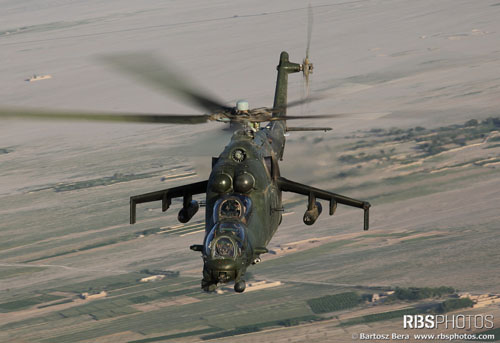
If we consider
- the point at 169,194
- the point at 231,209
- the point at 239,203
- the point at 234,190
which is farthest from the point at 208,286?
the point at 169,194

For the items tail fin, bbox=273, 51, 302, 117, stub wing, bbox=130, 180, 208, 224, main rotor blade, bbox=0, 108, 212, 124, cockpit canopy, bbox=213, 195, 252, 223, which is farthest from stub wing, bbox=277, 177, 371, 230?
tail fin, bbox=273, 51, 302, 117

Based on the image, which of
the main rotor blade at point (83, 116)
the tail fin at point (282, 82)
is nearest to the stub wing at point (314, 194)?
the main rotor blade at point (83, 116)

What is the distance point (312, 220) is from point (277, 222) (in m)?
2.03

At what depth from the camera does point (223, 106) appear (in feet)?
146

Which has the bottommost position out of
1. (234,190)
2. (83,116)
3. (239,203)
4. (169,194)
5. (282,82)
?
(239,203)

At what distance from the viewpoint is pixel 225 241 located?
3788cm

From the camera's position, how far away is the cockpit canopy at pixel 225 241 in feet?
124

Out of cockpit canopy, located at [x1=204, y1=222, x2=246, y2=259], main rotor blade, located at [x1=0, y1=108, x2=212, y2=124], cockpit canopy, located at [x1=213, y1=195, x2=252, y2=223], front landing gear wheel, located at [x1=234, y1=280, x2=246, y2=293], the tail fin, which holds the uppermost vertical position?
the tail fin

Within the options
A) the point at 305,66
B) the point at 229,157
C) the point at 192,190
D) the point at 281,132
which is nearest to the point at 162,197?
the point at 192,190

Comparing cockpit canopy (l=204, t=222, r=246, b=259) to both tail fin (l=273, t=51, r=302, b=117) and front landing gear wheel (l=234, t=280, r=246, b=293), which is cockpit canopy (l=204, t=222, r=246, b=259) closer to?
front landing gear wheel (l=234, t=280, r=246, b=293)

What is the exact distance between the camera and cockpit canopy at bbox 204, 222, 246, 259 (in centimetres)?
3771

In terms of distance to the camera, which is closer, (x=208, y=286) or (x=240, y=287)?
(x=240, y=287)

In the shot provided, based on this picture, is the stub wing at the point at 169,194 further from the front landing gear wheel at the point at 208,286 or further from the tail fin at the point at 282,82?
the tail fin at the point at 282,82

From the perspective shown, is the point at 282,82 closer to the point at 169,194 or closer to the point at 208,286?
the point at 169,194
